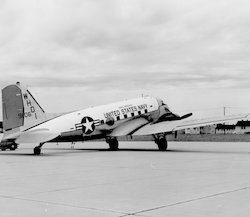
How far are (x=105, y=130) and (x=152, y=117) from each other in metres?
5.03

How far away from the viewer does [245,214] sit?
759 centimetres

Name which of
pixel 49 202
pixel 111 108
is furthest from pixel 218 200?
pixel 111 108

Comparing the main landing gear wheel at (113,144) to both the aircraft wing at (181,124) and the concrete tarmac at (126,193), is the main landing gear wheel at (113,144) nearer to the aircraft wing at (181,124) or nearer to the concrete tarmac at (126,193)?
the aircraft wing at (181,124)

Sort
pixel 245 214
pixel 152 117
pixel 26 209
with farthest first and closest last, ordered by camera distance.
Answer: pixel 152 117
pixel 26 209
pixel 245 214

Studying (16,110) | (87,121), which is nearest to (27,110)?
(16,110)

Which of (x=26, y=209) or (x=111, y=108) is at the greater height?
(x=111, y=108)

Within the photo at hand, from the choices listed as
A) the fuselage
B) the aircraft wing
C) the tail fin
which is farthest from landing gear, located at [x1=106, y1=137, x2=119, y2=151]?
the tail fin

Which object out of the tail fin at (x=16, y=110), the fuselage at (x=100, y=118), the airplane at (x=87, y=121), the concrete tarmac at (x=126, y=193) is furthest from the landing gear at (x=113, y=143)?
the concrete tarmac at (x=126, y=193)

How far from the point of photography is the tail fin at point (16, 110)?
2773 cm

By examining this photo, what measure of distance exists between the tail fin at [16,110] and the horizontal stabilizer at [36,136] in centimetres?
249

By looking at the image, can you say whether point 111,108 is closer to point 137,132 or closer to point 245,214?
point 137,132

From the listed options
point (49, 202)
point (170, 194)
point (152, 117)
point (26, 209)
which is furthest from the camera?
point (152, 117)

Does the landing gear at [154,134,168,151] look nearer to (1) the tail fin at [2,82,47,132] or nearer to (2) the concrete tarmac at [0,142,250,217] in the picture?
(1) the tail fin at [2,82,47,132]

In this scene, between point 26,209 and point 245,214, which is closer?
point 245,214
